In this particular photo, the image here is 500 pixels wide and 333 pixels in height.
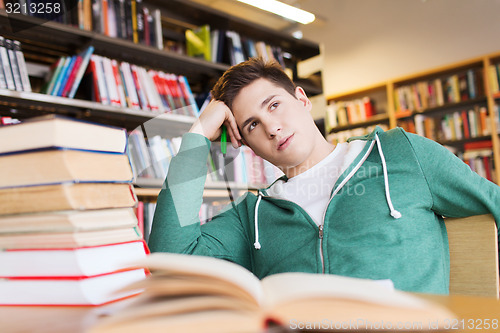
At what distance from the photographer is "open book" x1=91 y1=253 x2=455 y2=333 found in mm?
298

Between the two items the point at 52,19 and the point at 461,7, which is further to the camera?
the point at 461,7

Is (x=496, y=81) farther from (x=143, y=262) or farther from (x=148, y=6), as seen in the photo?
(x=143, y=262)

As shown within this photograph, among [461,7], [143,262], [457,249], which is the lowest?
[457,249]

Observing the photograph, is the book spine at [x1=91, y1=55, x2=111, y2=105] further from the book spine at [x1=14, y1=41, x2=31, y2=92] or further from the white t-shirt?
the white t-shirt

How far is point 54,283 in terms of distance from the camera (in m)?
0.51

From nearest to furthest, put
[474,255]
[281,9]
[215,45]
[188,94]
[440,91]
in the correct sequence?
1. [474,255]
2. [188,94]
3. [215,45]
4. [281,9]
5. [440,91]

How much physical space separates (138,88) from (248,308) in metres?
2.16

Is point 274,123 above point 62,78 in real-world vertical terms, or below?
below

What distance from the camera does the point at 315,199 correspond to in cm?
110

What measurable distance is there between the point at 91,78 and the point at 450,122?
359 centimetres

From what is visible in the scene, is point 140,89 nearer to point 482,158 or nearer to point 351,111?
point 351,111

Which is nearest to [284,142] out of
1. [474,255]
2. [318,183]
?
[318,183]

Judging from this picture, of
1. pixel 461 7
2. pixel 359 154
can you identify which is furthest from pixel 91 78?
pixel 461 7

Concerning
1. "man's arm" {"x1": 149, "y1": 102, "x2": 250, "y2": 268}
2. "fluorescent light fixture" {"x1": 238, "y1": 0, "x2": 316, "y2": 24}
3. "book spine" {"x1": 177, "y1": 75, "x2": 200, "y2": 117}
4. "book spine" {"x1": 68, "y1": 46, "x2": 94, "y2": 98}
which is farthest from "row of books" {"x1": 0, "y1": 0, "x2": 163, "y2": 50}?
"man's arm" {"x1": 149, "y1": 102, "x2": 250, "y2": 268}
